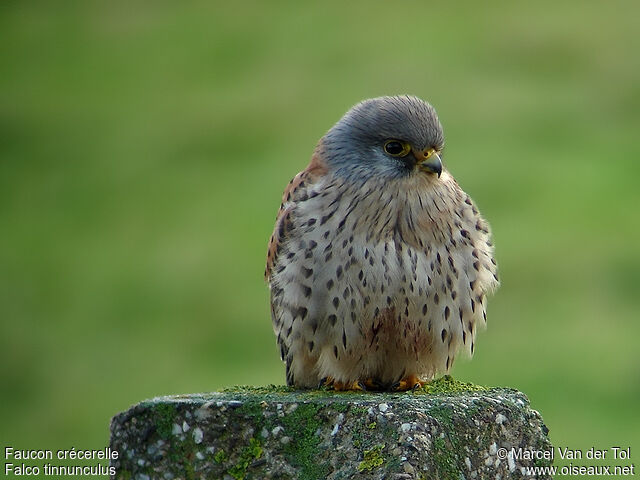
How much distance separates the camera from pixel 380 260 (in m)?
5.02

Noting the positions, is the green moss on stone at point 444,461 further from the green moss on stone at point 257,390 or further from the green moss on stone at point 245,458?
the green moss on stone at point 257,390

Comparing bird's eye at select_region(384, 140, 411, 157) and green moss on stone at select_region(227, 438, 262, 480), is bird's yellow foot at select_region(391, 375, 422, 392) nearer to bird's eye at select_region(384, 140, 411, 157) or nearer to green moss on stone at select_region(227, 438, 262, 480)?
bird's eye at select_region(384, 140, 411, 157)

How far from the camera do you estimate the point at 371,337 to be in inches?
201

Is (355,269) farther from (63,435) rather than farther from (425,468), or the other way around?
(63,435)

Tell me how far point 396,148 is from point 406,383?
108cm

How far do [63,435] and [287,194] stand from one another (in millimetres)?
9109

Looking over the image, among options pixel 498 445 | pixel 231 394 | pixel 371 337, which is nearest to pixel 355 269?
pixel 371 337

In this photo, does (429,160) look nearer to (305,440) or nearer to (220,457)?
(305,440)

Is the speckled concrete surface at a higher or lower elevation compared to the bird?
lower

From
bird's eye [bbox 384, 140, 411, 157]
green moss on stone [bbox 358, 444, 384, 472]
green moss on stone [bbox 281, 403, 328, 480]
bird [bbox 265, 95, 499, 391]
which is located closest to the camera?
green moss on stone [bbox 358, 444, 384, 472]

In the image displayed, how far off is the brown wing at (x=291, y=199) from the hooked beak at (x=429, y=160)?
0.47 m

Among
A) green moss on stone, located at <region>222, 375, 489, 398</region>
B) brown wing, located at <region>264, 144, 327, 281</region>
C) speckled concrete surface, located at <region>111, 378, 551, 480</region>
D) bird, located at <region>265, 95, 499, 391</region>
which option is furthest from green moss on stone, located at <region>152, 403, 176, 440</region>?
brown wing, located at <region>264, 144, 327, 281</region>

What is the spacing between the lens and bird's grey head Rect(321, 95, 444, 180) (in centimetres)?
507

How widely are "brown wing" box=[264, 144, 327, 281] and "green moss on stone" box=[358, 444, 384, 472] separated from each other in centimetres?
174
